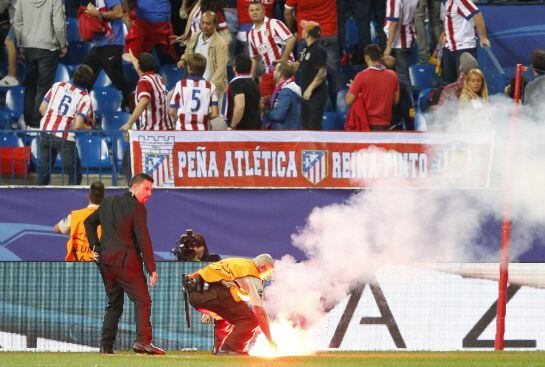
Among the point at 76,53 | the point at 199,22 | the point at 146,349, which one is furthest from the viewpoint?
the point at 76,53

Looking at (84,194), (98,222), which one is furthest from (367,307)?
(84,194)

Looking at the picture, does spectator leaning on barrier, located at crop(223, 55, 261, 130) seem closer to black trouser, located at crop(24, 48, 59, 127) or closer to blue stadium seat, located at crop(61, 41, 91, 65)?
black trouser, located at crop(24, 48, 59, 127)

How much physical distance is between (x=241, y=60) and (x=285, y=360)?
5.78 m

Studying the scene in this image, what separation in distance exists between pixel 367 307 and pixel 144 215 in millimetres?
3018

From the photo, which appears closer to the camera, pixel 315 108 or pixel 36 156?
pixel 36 156

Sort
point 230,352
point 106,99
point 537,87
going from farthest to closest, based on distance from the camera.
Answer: point 106,99, point 537,87, point 230,352

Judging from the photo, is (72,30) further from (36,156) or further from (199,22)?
(36,156)

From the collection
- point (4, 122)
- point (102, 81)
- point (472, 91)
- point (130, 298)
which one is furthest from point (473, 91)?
point (4, 122)

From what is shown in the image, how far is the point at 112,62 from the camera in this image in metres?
19.7

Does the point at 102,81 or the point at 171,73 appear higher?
the point at 171,73

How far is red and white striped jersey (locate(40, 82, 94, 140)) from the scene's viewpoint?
17469 millimetres

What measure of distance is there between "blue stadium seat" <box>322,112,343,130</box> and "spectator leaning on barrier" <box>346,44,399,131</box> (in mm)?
1672

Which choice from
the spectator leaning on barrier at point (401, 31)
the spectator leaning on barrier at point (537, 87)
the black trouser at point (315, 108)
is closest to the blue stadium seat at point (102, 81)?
the black trouser at point (315, 108)

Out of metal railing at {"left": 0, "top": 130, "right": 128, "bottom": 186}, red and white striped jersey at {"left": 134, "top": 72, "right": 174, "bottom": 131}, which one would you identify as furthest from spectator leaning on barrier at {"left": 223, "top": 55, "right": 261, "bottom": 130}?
metal railing at {"left": 0, "top": 130, "right": 128, "bottom": 186}
